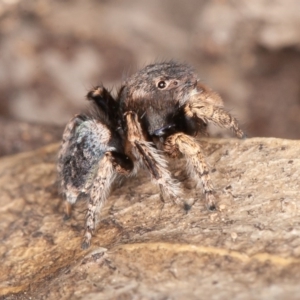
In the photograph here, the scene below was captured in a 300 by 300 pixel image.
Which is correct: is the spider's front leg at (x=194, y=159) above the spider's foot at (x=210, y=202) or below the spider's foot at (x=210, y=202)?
above

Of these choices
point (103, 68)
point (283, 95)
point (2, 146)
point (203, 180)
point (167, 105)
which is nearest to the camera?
point (203, 180)

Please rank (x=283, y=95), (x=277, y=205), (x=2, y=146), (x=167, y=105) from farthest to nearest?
(x=283, y=95), (x=2, y=146), (x=167, y=105), (x=277, y=205)

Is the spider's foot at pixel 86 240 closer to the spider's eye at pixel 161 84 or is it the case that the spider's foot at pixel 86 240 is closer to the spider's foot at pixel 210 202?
the spider's foot at pixel 210 202

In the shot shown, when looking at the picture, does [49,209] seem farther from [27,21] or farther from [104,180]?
[27,21]

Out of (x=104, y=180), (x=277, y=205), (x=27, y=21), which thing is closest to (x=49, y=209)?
(x=104, y=180)

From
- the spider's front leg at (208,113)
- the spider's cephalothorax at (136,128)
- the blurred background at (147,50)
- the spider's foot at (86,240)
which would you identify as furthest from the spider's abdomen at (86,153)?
the blurred background at (147,50)

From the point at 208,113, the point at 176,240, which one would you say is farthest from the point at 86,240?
the point at 208,113
